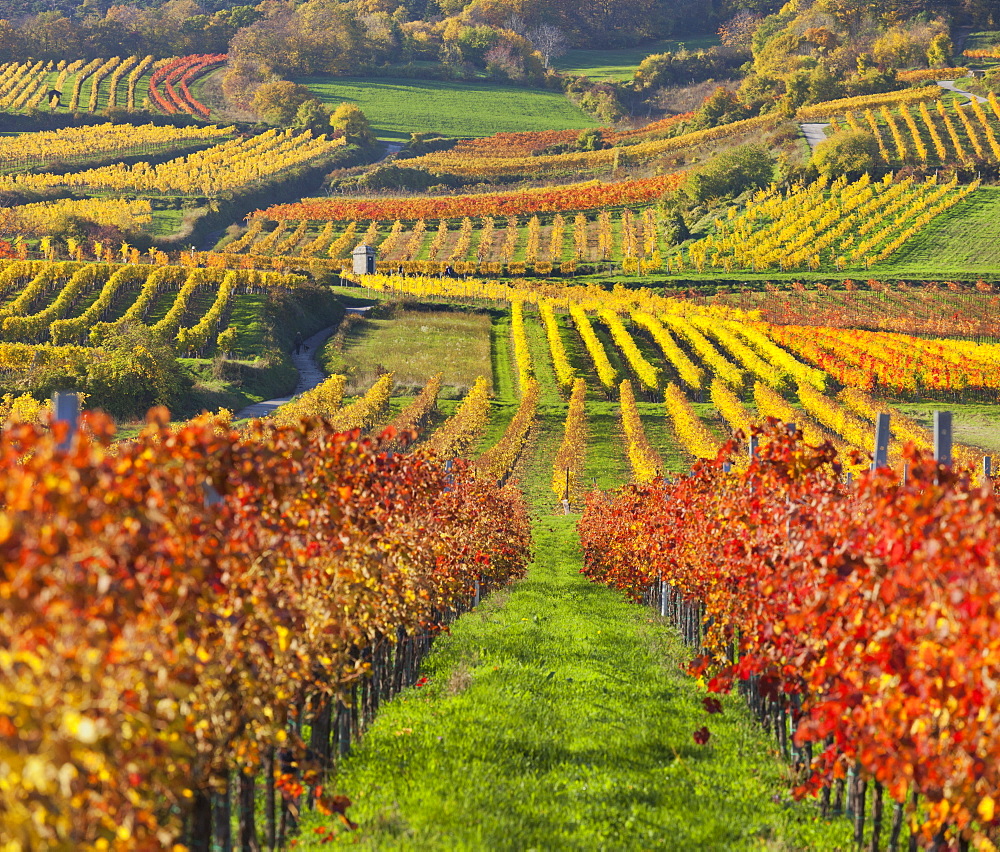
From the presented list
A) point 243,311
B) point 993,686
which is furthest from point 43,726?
point 243,311

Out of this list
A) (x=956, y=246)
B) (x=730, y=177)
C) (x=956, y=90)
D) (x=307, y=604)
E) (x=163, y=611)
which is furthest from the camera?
(x=956, y=90)

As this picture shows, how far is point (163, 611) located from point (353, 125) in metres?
168

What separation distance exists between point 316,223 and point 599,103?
93.0 metres

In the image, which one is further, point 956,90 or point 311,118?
point 311,118

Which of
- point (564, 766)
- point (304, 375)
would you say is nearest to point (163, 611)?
point (564, 766)

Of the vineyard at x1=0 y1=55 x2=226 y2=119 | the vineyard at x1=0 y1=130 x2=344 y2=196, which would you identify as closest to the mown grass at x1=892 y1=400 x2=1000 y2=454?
the vineyard at x1=0 y1=130 x2=344 y2=196

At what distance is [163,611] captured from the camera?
4898mm

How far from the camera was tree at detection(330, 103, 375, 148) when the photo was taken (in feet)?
529

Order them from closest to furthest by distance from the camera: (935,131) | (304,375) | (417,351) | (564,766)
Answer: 1. (564,766)
2. (304,375)
3. (417,351)
4. (935,131)

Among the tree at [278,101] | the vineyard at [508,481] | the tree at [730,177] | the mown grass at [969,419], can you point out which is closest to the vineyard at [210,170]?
the vineyard at [508,481]

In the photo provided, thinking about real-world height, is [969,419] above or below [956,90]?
below

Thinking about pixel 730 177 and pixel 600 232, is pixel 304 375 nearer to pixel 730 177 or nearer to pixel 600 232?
pixel 600 232

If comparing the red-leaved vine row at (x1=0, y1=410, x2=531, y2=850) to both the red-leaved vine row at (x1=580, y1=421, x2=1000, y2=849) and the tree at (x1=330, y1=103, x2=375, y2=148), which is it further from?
the tree at (x1=330, y1=103, x2=375, y2=148)

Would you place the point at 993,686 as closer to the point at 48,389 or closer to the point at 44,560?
the point at 44,560
